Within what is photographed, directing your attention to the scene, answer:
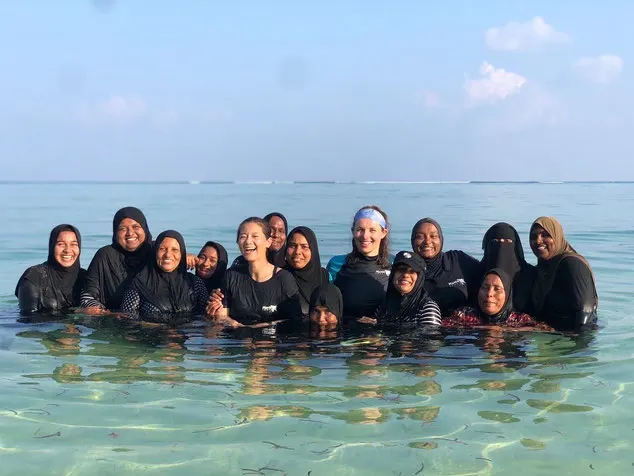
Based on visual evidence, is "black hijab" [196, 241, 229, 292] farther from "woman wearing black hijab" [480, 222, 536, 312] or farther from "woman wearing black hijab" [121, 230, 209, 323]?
"woman wearing black hijab" [480, 222, 536, 312]

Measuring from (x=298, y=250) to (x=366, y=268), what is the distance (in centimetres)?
80

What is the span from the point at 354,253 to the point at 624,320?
338 cm

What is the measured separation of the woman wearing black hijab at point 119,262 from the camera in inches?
326

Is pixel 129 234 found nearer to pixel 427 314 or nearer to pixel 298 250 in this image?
pixel 298 250

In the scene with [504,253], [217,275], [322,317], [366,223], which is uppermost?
[366,223]

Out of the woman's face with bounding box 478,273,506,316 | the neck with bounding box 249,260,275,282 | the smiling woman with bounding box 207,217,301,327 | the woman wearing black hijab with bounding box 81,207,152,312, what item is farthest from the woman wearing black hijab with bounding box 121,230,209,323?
the woman's face with bounding box 478,273,506,316

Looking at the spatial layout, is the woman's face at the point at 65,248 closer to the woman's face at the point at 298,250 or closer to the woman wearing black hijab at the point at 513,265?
the woman's face at the point at 298,250

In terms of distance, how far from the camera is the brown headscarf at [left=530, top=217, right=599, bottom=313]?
7.64m

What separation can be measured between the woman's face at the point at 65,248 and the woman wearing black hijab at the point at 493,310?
13.2 ft

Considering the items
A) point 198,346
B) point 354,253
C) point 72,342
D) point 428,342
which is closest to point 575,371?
point 428,342

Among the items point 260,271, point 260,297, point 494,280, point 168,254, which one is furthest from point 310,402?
point 168,254

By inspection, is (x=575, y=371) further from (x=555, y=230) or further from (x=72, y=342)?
(x=72, y=342)

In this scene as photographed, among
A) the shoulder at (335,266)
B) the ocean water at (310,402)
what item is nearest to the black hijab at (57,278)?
the ocean water at (310,402)

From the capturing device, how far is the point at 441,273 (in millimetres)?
7961
